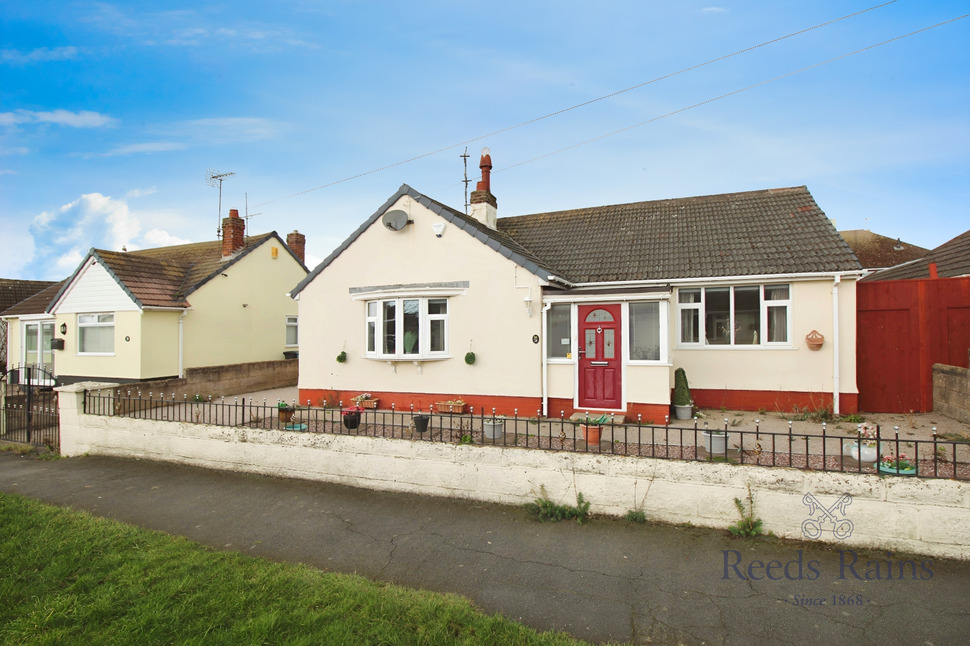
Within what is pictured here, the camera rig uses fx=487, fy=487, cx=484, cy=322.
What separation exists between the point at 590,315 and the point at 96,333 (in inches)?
660

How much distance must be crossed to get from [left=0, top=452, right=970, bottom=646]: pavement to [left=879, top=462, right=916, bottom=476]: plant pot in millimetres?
865

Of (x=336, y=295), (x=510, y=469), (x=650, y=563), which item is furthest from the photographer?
(x=336, y=295)

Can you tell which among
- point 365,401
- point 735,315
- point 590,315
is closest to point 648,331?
point 590,315

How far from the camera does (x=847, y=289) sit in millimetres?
10594

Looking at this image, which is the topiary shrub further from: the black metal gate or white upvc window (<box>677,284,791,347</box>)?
the black metal gate

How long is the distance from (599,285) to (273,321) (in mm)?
13834

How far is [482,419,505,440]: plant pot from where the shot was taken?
7.31m

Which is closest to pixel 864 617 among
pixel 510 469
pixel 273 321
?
pixel 510 469

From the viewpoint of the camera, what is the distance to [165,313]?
16.2m

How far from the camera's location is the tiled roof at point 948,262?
529 inches

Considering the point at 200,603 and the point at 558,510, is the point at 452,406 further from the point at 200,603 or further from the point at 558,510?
the point at 200,603

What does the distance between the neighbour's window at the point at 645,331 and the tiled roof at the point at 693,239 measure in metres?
1.92

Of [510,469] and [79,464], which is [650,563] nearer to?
[510,469]
